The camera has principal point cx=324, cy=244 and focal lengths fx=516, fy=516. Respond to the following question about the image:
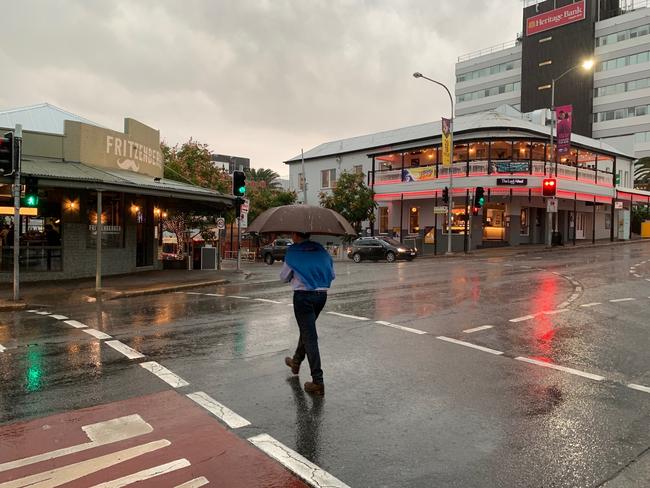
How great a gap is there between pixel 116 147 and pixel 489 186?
77.8ft

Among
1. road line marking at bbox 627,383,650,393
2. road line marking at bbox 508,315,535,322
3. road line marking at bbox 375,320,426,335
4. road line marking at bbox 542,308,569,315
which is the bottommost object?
road line marking at bbox 627,383,650,393

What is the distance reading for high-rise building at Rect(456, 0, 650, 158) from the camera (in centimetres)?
6406

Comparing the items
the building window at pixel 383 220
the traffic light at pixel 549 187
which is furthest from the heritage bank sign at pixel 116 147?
the building window at pixel 383 220

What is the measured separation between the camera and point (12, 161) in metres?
12.6

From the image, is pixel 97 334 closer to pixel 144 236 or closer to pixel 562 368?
pixel 562 368

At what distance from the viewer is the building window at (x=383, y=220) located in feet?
143

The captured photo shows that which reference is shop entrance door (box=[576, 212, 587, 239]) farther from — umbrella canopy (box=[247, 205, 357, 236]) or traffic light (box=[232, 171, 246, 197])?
umbrella canopy (box=[247, 205, 357, 236])

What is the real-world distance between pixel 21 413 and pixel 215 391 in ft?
6.14

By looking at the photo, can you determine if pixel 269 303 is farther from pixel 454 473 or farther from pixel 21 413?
pixel 454 473

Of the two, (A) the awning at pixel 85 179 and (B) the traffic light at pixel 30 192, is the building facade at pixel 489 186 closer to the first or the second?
(A) the awning at pixel 85 179

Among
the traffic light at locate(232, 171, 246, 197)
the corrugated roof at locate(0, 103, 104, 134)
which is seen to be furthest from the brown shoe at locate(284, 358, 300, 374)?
the corrugated roof at locate(0, 103, 104, 134)

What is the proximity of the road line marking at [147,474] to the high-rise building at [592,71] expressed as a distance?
209ft

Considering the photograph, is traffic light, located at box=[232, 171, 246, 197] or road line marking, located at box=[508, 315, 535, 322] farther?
traffic light, located at box=[232, 171, 246, 197]

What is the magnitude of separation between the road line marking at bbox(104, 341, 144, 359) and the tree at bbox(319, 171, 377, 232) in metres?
31.7
